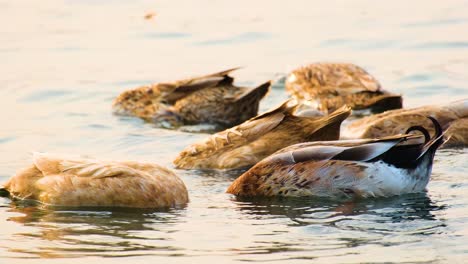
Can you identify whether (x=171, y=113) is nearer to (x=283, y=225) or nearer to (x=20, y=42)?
(x=20, y=42)

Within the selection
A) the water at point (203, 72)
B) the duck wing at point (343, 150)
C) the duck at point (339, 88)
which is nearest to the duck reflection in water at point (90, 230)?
the water at point (203, 72)

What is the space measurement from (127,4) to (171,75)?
13.1 ft

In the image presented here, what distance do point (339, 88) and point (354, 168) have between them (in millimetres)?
4939

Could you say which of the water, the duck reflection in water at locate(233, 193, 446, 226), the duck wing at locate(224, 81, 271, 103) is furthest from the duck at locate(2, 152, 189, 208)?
the duck wing at locate(224, 81, 271, 103)

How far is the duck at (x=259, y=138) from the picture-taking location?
40.5 ft

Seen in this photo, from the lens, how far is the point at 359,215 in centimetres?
1032

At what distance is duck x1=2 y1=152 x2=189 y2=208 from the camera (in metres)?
10.8

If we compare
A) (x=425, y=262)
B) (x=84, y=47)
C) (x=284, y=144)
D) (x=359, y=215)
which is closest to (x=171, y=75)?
(x=84, y=47)

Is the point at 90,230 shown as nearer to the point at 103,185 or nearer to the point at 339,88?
the point at 103,185

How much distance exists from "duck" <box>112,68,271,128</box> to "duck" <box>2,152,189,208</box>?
4.52 m

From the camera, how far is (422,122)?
13141 millimetres

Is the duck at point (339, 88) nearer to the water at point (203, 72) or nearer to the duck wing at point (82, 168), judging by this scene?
the water at point (203, 72)

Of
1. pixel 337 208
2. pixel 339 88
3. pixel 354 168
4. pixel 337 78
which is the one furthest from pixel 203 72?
pixel 337 208

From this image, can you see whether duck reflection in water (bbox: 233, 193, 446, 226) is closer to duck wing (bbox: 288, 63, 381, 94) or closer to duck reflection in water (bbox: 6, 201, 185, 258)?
duck reflection in water (bbox: 6, 201, 185, 258)
